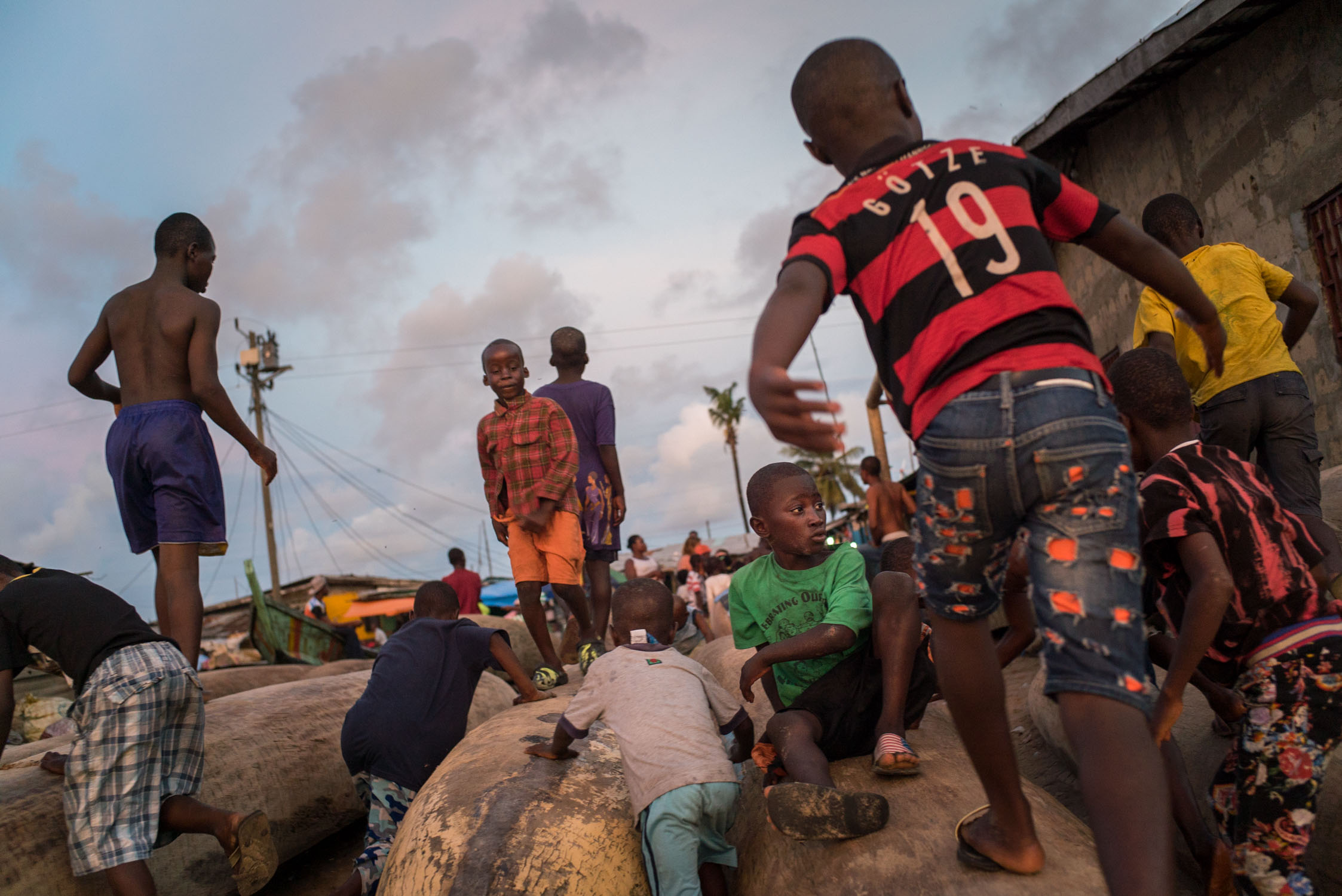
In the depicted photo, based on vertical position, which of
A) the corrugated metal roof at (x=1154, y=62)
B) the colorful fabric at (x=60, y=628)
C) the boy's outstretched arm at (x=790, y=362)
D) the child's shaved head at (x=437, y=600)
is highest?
the corrugated metal roof at (x=1154, y=62)

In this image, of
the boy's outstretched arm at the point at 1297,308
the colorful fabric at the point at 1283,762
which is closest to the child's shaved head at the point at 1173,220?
the boy's outstretched arm at the point at 1297,308

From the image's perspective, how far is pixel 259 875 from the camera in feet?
9.78

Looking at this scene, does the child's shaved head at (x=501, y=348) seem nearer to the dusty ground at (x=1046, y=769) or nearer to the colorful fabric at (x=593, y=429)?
the colorful fabric at (x=593, y=429)

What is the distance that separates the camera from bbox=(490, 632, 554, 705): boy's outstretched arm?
12.4ft

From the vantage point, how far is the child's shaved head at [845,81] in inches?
82.2

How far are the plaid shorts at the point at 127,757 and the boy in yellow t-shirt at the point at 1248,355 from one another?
3729 millimetres

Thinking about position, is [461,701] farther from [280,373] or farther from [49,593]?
[280,373]

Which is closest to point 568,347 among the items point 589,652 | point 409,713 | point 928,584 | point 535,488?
point 535,488

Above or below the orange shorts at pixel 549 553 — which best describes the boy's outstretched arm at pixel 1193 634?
below

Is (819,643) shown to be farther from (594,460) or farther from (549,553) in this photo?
(594,460)

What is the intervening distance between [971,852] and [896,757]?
431mm

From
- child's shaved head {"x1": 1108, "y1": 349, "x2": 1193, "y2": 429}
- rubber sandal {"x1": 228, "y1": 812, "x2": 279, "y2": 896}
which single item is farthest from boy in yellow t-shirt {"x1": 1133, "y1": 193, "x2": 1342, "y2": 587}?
rubber sandal {"x1": 228, "y1": 812, "x2": 279, "y2": 896}

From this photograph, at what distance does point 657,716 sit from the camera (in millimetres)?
2773

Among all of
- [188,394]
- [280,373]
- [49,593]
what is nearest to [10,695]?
[49,593]
